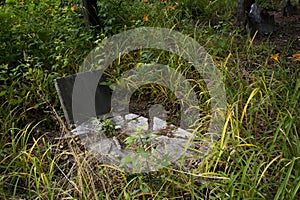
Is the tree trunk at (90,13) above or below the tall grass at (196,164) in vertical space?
above

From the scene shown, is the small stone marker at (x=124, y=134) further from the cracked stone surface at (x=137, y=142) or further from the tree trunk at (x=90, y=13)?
the tree trunk at (x=90, y=13)

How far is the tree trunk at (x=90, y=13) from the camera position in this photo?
12.1ft

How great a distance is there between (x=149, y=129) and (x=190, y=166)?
1.89 feet

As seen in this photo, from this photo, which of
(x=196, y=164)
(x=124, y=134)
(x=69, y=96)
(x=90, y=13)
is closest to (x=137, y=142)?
(x=124, y=134)

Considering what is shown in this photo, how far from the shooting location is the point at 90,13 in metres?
3.71

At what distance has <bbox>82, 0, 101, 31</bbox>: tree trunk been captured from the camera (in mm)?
3699

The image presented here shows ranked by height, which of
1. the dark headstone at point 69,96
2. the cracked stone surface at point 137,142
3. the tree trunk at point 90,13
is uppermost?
the tree trunk at point 90,13

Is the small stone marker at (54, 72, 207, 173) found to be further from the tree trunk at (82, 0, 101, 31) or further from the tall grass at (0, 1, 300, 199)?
the tree trunk at (82, 0, 101, 31)

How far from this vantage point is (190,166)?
2.17m

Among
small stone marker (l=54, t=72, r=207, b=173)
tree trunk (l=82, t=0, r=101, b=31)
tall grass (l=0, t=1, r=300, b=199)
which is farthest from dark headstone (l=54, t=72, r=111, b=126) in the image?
tree trunk (l=82, t=0, r=101, b=31)

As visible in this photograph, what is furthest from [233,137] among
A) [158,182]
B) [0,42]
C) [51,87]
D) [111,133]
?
[0,42]

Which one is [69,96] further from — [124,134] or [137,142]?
[137,142]

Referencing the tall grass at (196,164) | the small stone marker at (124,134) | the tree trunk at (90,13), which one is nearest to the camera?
the tall grass at (196,164)

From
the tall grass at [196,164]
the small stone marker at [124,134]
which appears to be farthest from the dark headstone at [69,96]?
the tall grass at [196,164]
